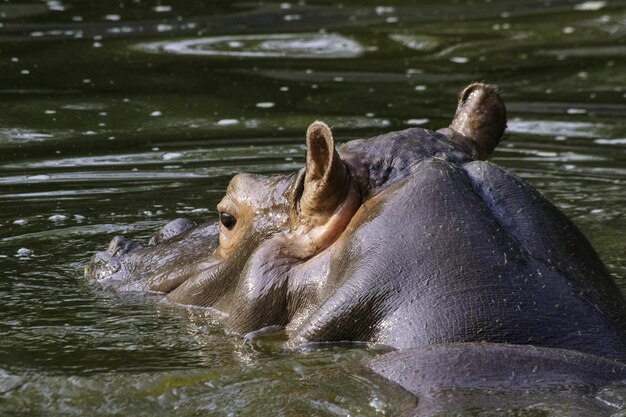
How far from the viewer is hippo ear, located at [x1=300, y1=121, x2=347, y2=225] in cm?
470

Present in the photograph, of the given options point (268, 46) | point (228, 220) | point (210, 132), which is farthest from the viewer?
point (268, 46)

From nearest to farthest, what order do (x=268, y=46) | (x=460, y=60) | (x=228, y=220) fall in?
(x=228, y=220)
(x=460, y=60)
(x=268, y=46)

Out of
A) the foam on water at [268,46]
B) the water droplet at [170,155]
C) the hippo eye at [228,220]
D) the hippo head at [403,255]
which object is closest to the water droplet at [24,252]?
the hippo head at [403,255]

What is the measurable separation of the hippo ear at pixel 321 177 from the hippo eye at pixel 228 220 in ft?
1.70

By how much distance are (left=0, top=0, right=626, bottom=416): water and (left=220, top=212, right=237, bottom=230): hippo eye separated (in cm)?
41

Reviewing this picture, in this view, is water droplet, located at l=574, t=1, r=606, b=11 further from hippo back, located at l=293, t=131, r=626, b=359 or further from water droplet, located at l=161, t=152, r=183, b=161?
hippo back, located at l=293, t=131, r=626, b=359

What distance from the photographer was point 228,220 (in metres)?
5.44

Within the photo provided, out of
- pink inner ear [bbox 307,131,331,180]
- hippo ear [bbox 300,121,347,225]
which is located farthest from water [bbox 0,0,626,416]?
pink inner ear [bbox 307,131,331,180]

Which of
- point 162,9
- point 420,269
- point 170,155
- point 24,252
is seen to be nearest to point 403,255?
point 420,269

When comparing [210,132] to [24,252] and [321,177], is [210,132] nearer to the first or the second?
[24,252]

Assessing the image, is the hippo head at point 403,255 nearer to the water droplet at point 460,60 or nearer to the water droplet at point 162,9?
the water droplet at point 460,60

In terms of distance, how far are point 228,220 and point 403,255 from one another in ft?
Result: 3.78

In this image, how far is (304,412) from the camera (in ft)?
13.1

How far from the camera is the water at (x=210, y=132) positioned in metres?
4.41
